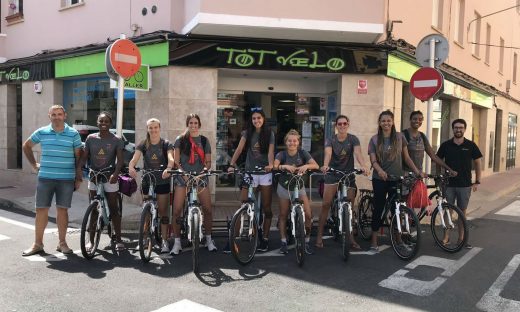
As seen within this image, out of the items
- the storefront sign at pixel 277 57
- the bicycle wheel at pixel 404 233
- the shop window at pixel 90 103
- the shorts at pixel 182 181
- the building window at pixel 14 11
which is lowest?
the bicycle wheel at pixel 404 233

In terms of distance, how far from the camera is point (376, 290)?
4.77 m

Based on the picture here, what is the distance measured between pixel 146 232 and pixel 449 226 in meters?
3.97

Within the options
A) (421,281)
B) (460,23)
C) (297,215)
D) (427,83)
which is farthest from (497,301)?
(460,23)

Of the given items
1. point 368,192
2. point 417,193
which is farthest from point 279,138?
point 417,193

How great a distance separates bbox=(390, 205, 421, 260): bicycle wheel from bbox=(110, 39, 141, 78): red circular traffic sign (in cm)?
459

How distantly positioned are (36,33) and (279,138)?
7.05m

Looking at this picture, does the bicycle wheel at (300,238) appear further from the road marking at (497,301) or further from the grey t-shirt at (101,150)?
the grey t-shirt at (101,150)

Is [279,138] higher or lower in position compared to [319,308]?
higher

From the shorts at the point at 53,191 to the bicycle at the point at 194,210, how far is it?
1504mm

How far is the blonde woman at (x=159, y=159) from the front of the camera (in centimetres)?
598

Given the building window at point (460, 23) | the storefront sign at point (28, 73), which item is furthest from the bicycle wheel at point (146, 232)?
the building window at point (460, 23)

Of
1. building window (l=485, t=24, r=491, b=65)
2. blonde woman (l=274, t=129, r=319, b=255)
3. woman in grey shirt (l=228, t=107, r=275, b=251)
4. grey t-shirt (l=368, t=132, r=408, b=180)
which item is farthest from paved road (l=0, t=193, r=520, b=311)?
building window (l=485, t=24, r=491, b=65)

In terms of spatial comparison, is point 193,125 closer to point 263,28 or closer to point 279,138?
point 263,28

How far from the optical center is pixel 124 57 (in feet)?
24.1
